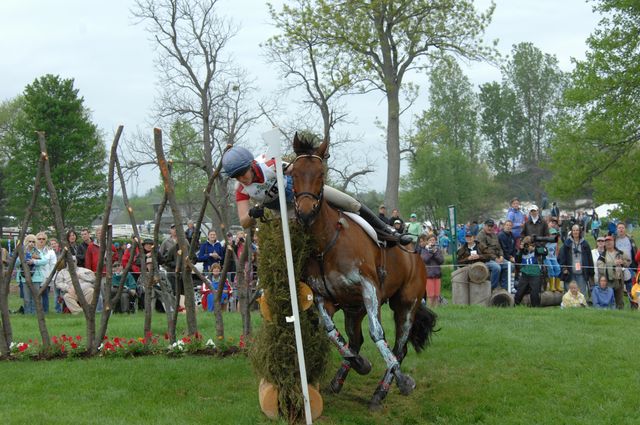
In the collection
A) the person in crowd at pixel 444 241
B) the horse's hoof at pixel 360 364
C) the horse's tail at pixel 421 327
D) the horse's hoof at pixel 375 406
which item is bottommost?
the horse's hoof at pixel 375 406

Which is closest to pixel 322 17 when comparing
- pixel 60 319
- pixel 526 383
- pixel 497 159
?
pixel 60 319

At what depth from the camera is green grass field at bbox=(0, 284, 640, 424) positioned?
23.0 feet

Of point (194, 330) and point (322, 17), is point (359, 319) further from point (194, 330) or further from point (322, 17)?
point (322, 17)

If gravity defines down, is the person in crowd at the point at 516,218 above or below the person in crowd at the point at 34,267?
above

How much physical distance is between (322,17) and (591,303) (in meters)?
16.2

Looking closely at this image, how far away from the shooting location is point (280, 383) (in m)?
6.82

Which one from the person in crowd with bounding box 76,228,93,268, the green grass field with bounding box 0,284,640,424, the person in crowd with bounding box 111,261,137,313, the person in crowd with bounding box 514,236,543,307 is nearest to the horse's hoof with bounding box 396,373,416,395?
the green grass field with bounding box 0,284,640,424

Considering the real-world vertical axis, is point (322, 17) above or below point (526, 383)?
above

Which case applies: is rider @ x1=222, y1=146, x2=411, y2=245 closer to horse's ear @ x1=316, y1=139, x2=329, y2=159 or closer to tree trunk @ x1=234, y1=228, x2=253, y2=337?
horse's ear @ x1=316, y1=139, x2=329, y2=159

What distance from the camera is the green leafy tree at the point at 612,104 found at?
2683 centimetres

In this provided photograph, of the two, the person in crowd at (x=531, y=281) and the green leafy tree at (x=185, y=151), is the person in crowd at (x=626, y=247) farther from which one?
the green leafy tree at (x=185, y=151)

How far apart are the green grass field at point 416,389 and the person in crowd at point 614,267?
5.26m

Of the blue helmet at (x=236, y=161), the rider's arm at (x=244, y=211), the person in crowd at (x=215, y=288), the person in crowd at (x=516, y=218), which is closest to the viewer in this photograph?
the blue helmet at (x=236, y=161)

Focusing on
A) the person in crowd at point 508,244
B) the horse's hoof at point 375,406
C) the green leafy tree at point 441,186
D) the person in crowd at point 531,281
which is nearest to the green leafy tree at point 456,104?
the green leafy tree at point 441,186
